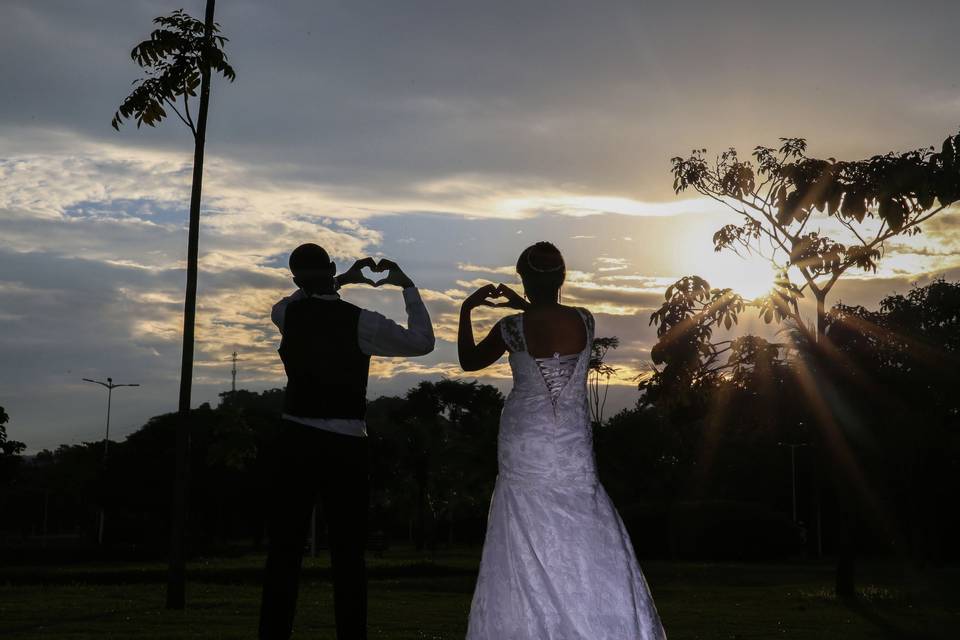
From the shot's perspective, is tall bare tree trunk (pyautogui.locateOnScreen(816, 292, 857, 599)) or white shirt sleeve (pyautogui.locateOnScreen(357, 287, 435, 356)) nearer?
white shirt sleeve (pyautogui.locateOnScreen(357, 287, 435, 356))

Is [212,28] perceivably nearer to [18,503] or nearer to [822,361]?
[822,361]

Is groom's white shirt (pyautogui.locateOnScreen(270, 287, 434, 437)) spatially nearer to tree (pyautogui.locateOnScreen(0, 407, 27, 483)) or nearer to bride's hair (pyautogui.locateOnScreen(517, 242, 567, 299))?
bride's hair (pyautogui.locateOnScreen(517, 242, 567, 299))

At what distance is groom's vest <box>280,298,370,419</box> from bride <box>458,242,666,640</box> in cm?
75

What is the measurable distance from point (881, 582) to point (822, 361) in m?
11.5

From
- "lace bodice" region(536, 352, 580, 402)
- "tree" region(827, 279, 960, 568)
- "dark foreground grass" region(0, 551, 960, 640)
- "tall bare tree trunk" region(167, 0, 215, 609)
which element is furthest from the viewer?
"tree" region(827, 279, 960, 568)

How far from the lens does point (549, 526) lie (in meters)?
7.52

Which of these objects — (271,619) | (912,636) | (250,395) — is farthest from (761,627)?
(250,395)

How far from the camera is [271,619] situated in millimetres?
7406

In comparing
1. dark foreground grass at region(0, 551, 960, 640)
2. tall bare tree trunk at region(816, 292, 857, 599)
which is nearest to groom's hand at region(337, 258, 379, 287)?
dark foreground grass at region(0, 551, 960, 640)

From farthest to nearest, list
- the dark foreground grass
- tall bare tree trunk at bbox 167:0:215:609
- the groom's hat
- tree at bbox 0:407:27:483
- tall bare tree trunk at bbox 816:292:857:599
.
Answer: tree at bbox 0:407:27:483 < tall bare tree trunk at bbox 816:292:857:599 < tall bare tree trunk at bbox 167:0:215:609 < the dark foreground grass < the groom's hat

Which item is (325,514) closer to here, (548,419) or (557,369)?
(548,419)

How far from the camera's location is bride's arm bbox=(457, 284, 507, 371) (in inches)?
284

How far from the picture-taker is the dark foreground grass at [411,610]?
15.6 metres

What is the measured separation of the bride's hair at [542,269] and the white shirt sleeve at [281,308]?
1.55 meters
